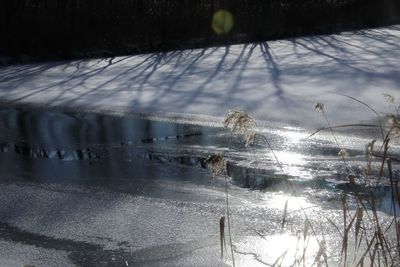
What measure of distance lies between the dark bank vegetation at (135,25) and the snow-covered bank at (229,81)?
1699 mm

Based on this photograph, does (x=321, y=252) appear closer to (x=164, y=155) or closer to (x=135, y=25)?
(x=164, y=155)

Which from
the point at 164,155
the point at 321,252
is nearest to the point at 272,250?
the point at 321,252

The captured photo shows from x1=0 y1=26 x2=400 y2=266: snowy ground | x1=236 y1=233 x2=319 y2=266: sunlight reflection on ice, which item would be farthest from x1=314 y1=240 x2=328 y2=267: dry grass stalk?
x1=236 y1=233 x2=319 y2=266: sunlight reflection on ice

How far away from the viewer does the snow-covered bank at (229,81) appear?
29.0 ft

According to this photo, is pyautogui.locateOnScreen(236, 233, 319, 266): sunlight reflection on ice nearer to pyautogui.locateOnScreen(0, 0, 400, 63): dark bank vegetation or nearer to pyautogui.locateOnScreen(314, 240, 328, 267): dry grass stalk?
pyautogui.locateOnScreen(314, 240, 328, 267): dry grass stalk

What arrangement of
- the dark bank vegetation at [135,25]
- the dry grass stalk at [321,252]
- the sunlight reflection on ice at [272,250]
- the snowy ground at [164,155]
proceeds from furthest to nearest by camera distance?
the dark bank vegetation at [135,25] → the snowy ground at [164,155] → the sunlight reflection on ice at [272,250] → the dry grass stalk at [321,252]

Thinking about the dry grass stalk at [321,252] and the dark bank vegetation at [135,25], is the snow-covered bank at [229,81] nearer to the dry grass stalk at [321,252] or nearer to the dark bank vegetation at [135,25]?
the dark bank vegetation at [135,25]

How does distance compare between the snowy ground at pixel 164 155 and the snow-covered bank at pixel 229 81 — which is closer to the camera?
the snowy ground at pixel 164 155

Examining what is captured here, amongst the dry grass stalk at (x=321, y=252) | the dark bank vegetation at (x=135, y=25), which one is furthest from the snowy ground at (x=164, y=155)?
the dark bank vegetation at (x=135, y=25)

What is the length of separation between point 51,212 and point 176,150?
2.09 metres

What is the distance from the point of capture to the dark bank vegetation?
54.1ft

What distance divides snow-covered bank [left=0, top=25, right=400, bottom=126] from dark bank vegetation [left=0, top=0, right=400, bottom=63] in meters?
1.70

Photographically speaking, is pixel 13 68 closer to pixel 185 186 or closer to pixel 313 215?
pixel 185 186

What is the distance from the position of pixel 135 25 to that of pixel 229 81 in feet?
25.6
